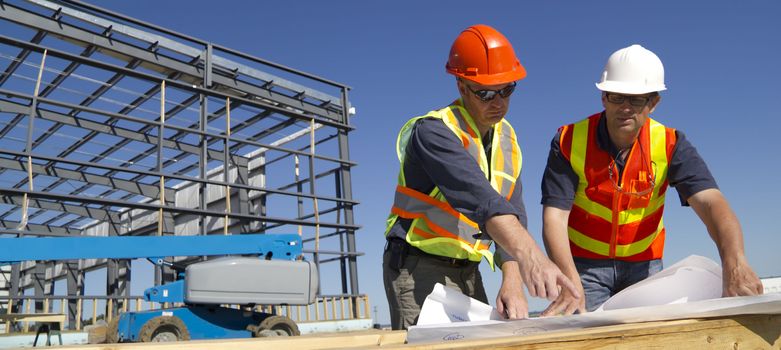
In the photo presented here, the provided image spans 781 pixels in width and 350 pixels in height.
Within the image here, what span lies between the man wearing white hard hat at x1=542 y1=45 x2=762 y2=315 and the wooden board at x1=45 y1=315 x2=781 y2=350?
0.96m

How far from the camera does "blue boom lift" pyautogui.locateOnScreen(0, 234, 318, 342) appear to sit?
6.76 metres

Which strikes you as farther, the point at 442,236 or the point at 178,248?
the point at 178,248

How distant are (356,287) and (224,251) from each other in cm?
691

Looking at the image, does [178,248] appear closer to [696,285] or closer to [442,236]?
[442,236]

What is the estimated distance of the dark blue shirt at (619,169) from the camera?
2809 millimetres

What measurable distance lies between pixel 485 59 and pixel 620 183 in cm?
90

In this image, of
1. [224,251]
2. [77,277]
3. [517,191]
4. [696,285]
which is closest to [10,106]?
[224,251]

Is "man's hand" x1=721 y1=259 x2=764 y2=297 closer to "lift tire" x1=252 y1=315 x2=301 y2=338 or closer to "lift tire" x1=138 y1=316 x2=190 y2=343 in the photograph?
"lift tire" x1=252 y1=315 x2=301 y2=338

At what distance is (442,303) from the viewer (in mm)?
1952

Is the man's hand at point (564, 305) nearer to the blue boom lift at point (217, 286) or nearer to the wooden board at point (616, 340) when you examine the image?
the wooden board at point (616, 340)

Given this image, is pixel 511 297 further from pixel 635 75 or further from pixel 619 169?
pixel 635 75

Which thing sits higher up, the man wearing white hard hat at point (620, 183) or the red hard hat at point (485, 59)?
the red hard hat at point (485, 59)

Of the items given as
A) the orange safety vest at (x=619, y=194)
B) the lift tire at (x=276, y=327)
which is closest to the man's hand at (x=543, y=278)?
the orange safety vest at (x=619, y=194)

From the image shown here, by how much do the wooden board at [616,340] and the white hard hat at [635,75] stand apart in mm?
1257
